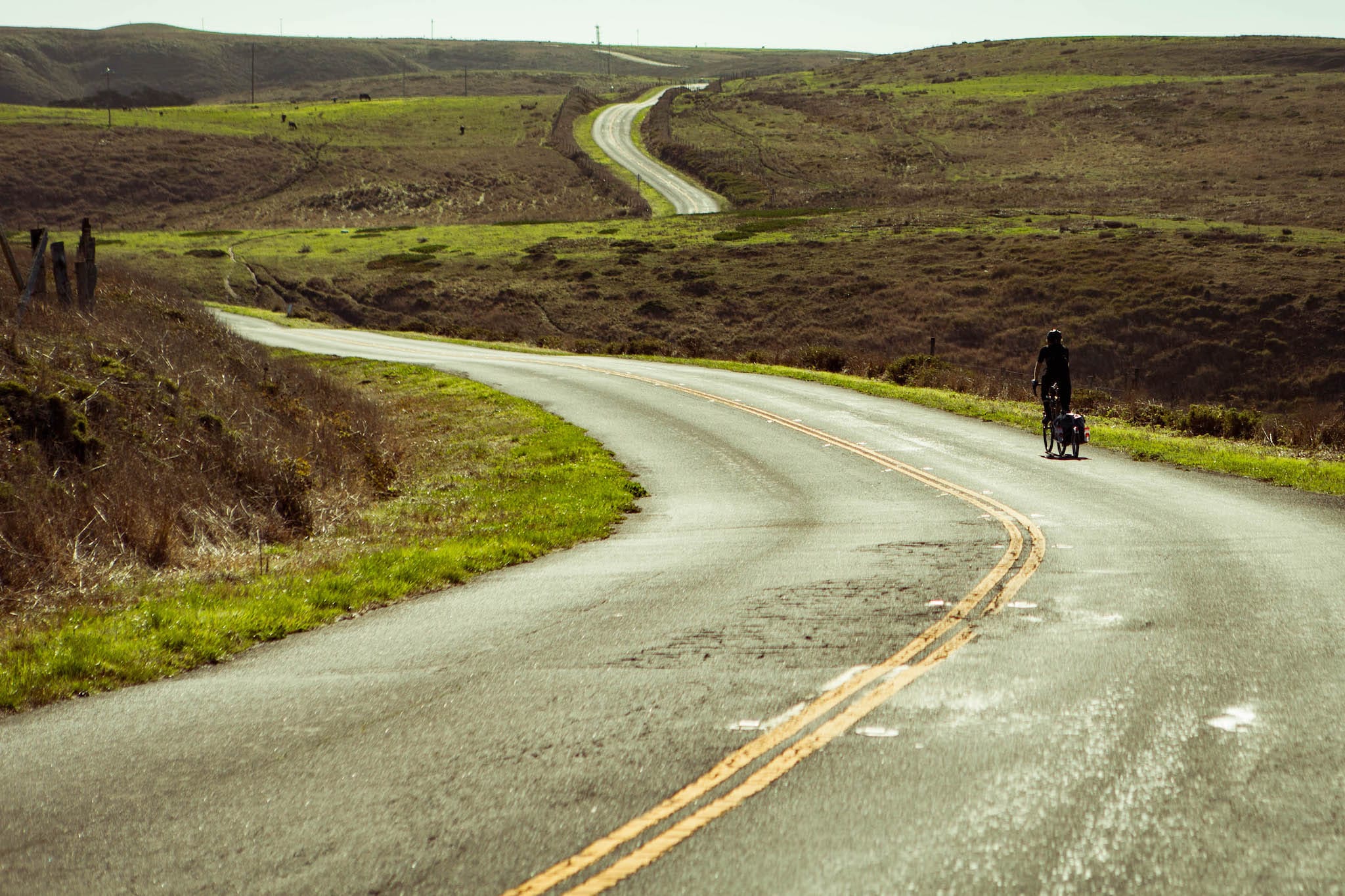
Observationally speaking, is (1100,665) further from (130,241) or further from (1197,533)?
(130,241)

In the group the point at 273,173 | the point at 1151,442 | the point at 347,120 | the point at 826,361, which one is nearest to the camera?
the point at 1151,442

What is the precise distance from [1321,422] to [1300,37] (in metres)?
169

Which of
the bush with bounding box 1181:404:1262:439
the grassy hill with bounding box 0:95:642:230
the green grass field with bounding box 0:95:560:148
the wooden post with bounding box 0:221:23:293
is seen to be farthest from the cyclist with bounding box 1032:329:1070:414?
the green grass field with bounding box 0:95:560:148

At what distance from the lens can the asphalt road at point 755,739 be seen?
449 centimetres

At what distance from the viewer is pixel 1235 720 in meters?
5.96

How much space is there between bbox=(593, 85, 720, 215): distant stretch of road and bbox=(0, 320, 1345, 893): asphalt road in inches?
3070

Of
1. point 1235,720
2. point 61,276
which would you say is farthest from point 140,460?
point 1235,720

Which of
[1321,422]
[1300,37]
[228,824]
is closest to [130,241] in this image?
[1321,422]

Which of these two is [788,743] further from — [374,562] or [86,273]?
[86,273]

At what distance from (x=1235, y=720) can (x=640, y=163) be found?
105 metres

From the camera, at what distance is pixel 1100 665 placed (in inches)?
276

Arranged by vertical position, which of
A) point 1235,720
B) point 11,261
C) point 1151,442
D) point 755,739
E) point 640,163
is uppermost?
point 640,163

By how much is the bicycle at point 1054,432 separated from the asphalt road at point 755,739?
781 centimetres

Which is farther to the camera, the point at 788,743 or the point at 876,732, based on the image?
the point at 876,732
